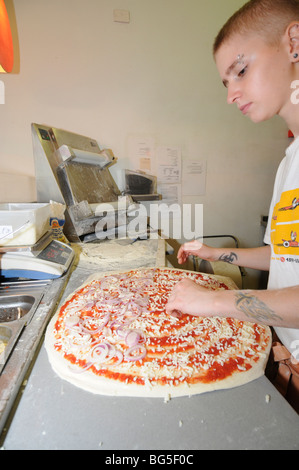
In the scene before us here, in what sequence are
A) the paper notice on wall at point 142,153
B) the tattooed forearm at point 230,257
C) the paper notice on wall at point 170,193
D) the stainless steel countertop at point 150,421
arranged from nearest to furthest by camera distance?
1. the stainless steel countertop at point 150,421
2. the tattooed forearm at point 230,257
3. the paper notice on wall at point 142,153
4. the paper notice on wall at point 170,193

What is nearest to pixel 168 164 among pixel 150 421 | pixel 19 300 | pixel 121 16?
pixel 121 16

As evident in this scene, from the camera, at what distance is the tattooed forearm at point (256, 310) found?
0.73 m

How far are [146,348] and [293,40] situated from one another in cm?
116

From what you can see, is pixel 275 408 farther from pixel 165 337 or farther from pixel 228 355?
pixel 165 337

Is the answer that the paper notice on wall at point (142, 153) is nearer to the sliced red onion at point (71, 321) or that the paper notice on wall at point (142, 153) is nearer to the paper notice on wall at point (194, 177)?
the paper notice on wall at point (194, 177)

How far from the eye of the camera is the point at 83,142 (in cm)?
235

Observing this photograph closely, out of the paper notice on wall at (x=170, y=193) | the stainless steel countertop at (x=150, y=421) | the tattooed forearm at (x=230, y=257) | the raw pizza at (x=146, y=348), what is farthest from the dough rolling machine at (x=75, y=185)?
the stainless steel countertop at (x=150, y=421)

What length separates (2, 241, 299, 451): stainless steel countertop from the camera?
549 millimetres

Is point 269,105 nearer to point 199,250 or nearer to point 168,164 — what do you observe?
point 199,250

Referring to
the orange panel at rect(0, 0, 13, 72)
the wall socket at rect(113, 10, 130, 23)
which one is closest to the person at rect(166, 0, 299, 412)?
the orange panel at rect(0, 0, 13, 72)

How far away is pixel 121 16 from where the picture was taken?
7.97 feet
